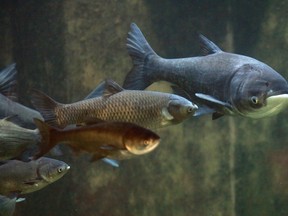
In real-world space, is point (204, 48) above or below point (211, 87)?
above

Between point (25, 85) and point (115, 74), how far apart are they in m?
1.47

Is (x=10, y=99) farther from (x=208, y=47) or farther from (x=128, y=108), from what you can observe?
(x=208, y=47)

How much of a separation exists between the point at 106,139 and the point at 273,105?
1386mm

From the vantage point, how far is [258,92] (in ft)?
9.98

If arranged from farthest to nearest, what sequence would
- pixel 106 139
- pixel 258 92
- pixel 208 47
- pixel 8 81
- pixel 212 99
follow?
pixel 8 81 → pixel 208 47 → pixel 212 99 → pixel 258 92 → pixel 106 139

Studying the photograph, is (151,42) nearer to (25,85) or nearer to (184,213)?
(25,85)

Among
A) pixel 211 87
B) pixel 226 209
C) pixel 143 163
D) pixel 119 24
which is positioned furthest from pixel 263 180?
pixel 211 87

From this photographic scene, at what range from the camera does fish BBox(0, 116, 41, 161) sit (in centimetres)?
346

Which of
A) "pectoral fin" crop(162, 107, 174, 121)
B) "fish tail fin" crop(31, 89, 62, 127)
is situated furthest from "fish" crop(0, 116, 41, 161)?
"pectoral fin" crop(162, 107, 174, 121)

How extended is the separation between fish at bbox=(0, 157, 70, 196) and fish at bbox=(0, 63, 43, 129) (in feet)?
1.84

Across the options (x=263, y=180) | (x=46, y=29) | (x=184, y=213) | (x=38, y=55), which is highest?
(x=46, y=29)

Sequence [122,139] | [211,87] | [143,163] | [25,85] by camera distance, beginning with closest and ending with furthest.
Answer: [122,139] → [211,87] → [25,85] → [143,163]

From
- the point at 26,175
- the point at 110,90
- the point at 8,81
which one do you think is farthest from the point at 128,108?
the point at 8,81

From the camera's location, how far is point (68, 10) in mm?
6438
